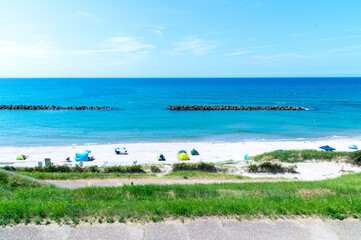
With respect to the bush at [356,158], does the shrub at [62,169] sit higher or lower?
higher

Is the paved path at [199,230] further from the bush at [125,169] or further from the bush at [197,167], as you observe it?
the bush at [197,167]

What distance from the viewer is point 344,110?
63938mm

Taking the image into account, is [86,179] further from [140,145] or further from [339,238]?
[140,145]

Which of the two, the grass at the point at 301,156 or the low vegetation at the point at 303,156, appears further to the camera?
the grass at the point at 301,156

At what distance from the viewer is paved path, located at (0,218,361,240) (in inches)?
251

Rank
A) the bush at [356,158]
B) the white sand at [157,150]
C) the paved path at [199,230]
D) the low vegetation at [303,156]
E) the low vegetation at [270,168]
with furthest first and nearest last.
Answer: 1. the white sand at [157,150]
2. the low vegetation at [303,156]
3. the bush at [356,158]
4. the low vegetation at [270,168]
5. the paved path at [199,230]

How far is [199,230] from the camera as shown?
6633mm

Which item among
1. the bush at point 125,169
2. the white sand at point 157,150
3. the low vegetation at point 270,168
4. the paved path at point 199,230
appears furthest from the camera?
the white sand at point 157,150

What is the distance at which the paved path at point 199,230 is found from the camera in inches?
251

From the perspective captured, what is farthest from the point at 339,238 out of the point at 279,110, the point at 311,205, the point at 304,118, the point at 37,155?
the point at 279,110

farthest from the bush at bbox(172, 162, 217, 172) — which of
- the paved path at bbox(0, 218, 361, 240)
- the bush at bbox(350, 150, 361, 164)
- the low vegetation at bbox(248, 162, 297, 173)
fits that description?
the bush at bbox(350, 150, 361, 164)

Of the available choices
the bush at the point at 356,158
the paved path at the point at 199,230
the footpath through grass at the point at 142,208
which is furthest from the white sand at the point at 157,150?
the paved path at the point at 199,230

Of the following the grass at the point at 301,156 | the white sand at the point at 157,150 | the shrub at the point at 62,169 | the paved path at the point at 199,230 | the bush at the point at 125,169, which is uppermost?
the paved path at the point at 199,230

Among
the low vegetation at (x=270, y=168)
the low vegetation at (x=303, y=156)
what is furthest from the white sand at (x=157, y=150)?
the low vegetation at (x=270, y=168)
